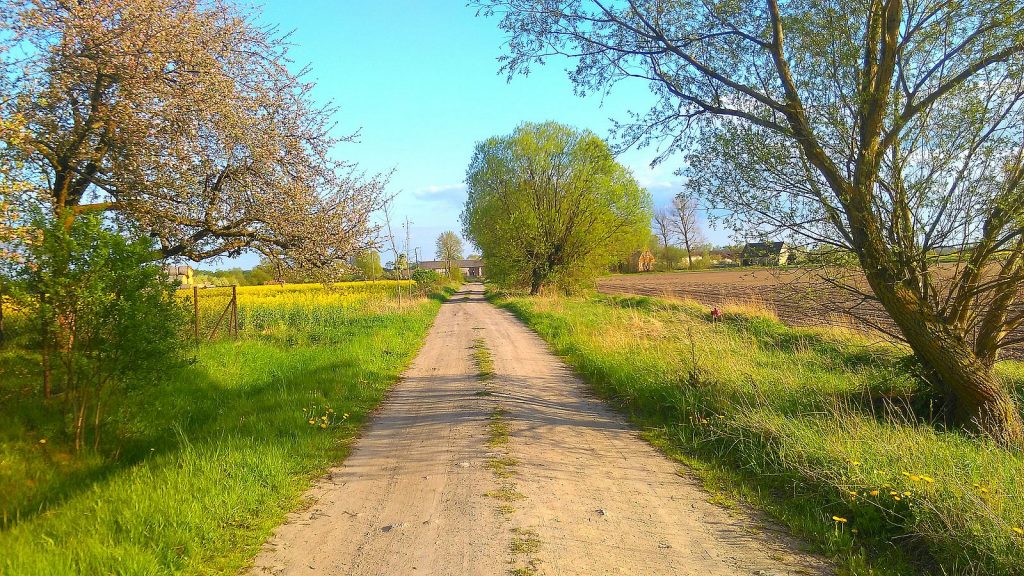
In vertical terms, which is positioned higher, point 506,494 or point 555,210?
point 555,210

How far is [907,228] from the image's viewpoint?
21.2 feet

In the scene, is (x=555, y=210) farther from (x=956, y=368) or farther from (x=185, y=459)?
(x=185, y=459)

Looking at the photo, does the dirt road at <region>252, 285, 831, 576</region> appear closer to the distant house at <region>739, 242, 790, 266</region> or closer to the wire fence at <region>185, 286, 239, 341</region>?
the distant house at <region>739, 242, 790, 266</region>

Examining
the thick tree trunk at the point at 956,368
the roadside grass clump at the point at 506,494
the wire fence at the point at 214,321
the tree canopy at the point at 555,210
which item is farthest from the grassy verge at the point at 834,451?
the tree canopy at the point at 555,210

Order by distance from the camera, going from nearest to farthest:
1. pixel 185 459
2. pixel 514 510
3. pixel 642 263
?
pixel 514 510
pixel 185 459
pixel 642 263

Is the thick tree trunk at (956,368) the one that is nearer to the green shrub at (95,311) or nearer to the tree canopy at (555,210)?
the green shrub at (95,311)

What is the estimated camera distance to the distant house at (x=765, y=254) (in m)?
7.20

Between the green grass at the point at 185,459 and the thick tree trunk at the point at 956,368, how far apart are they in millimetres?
6922

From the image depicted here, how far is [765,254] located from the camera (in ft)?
23.7

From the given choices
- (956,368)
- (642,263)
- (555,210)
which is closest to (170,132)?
(956,368)

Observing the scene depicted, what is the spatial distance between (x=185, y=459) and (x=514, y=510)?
3357 millimetres

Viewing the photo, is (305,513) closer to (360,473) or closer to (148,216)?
(360,473)

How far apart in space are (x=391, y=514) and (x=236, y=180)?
7.85 m

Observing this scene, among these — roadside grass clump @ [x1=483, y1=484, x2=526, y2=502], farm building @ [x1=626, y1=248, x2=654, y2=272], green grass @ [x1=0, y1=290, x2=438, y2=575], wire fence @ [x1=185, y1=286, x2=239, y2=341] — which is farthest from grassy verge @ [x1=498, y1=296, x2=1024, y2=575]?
farm building @ [x1=626, y1=248, x2=654, y2=272]
